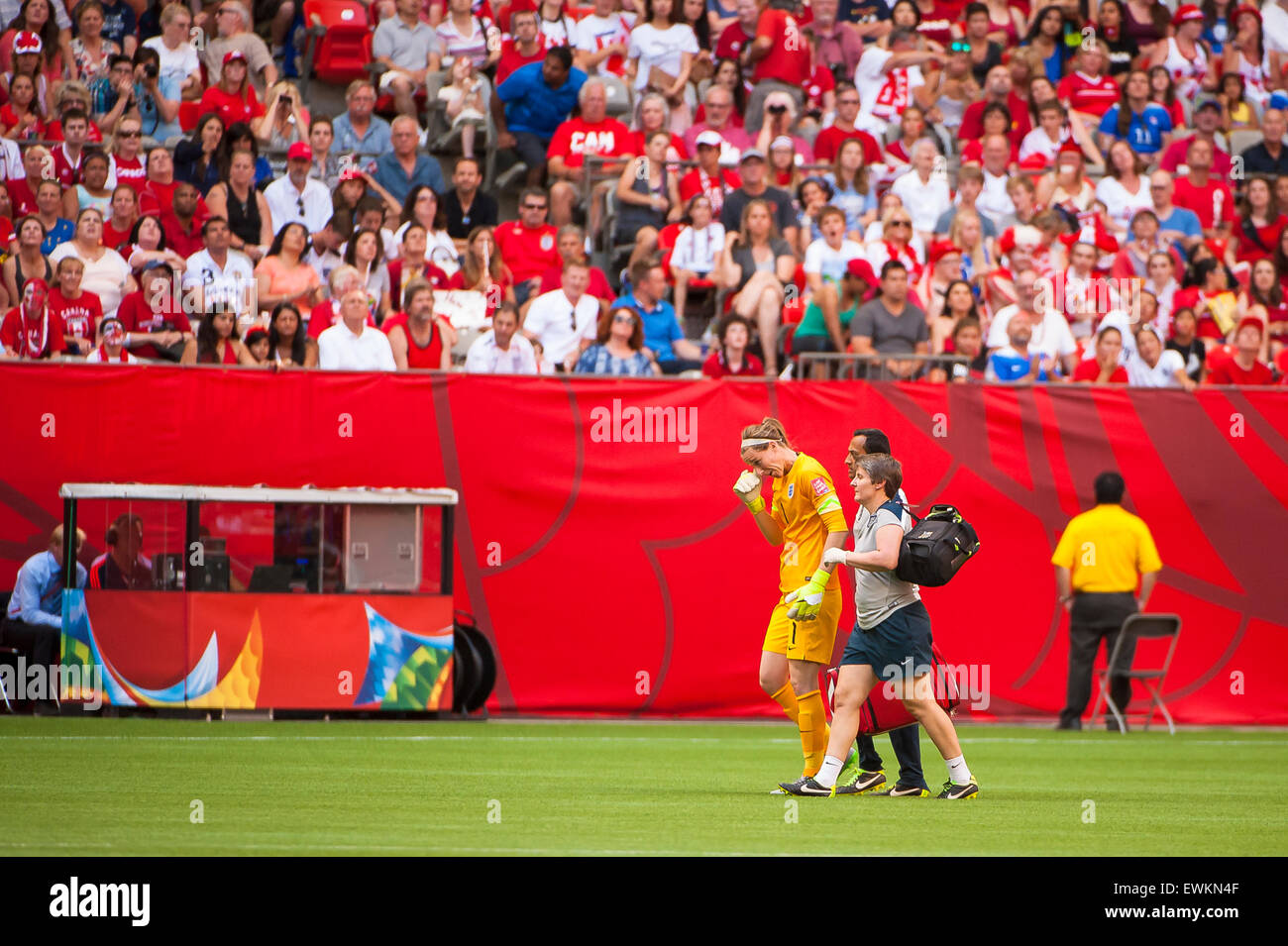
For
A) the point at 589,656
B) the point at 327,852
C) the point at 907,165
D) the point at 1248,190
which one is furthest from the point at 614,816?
the point at 1248,190

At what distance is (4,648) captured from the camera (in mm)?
16438

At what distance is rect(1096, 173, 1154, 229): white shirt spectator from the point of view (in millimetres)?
23281

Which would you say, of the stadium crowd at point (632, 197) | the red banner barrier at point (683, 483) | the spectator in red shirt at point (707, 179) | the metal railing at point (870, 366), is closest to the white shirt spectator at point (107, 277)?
the stadium crowd at point (632, 197)

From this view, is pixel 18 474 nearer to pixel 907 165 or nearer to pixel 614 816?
pixel 614 816

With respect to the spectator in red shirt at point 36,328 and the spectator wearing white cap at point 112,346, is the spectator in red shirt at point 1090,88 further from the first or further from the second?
the spectator in red shirt at point 36,328

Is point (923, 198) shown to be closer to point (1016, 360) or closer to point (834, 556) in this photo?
point (1016, 360)

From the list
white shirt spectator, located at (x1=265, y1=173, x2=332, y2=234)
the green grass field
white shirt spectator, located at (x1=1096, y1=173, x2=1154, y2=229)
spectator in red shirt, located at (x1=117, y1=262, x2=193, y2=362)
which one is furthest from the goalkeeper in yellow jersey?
white shirt spectator, located at (x1=1096, y1=173, x2=1154, y2=229)

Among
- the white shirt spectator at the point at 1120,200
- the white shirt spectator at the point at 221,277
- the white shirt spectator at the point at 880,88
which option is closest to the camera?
the white shirt spectator at the point at 221,277

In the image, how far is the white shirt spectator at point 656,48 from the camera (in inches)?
924

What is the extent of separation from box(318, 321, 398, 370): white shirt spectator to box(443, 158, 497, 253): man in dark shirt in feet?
8.76

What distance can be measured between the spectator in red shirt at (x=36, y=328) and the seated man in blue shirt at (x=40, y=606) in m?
1.99

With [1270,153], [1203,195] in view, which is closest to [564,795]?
[1203,195]

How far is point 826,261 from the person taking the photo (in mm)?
20156

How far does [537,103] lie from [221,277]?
5.11 meters
